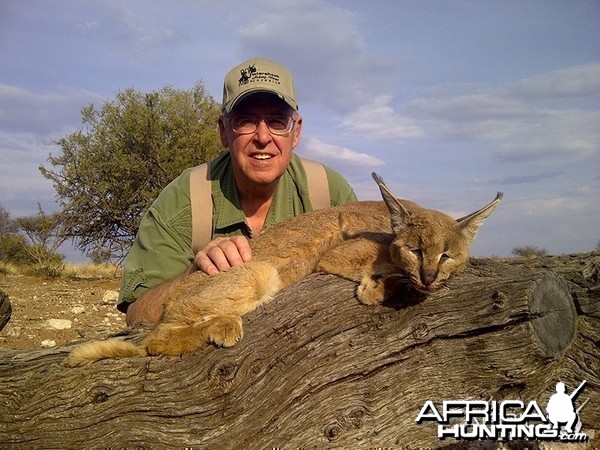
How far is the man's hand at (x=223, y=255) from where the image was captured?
180 inches

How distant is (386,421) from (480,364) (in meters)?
0.74

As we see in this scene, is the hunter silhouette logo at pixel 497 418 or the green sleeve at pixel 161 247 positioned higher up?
the green sleeve at pixel 161 247

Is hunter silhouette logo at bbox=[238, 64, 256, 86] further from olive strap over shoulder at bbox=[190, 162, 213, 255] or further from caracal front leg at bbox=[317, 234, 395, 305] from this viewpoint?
caracal front leg at bbox=[317, 234, 395, 305]

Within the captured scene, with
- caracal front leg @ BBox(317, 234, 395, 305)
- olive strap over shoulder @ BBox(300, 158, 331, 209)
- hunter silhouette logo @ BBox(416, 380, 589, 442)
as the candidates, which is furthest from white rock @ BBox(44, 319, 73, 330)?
hunter silhouette logo @ BBox(416, 380, 589, 442)

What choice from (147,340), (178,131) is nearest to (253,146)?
(147,340)

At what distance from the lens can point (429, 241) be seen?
155 inches

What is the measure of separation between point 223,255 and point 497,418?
2498 millimetres

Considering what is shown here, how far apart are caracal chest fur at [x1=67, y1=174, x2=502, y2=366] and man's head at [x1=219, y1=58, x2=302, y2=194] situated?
120cm

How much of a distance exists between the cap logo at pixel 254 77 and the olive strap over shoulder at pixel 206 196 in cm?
120

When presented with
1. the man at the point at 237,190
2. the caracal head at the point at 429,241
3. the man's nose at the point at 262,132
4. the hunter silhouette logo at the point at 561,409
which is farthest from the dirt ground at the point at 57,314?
the hunter silhouette logo at the point at 561,409

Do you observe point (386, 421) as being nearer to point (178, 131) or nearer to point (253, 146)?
point (253, 146)

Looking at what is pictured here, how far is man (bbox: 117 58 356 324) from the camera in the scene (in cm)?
575

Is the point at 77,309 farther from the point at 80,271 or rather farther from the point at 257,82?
the point at 80,271

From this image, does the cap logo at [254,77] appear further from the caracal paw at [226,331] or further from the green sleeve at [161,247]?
the caracal paw at [226,331]
